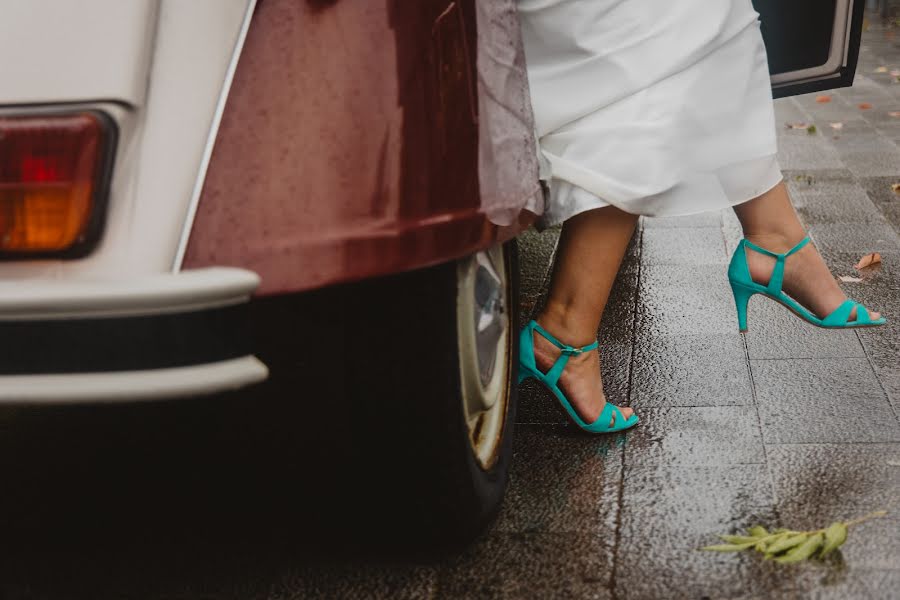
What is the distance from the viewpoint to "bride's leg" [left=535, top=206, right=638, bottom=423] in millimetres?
2588

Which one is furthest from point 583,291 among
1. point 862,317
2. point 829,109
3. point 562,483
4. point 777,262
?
point 829,109

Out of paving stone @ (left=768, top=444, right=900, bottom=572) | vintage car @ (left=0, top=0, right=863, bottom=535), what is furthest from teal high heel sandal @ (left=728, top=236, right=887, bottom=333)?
vintage car @ (left=0, top=0, right=863, bottom=535)

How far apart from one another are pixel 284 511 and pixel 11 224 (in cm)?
111

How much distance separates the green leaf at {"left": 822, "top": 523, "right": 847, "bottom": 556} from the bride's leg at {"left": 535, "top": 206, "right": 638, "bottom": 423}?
709 millimetres

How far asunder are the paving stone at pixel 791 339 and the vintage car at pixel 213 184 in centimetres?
179

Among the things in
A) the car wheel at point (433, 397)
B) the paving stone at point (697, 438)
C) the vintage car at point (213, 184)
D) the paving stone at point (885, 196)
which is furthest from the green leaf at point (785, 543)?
the paving stone at point (885, 196)

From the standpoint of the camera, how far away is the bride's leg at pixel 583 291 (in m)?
2.59

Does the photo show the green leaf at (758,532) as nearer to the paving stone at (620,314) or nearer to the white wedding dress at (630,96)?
the white wedding dress at (630,96)

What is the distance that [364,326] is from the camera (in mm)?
1762

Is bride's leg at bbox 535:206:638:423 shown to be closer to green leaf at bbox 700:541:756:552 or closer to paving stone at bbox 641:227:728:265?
green leaf at bbox 700:541:756:552

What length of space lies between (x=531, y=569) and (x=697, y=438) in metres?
0.72

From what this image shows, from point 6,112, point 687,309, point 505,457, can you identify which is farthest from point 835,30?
point 6,112

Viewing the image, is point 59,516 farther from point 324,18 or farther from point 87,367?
point 324,18

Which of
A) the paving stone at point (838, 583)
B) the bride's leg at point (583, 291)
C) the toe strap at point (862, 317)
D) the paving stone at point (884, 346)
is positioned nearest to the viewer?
the paving stone at point (838, 583)
